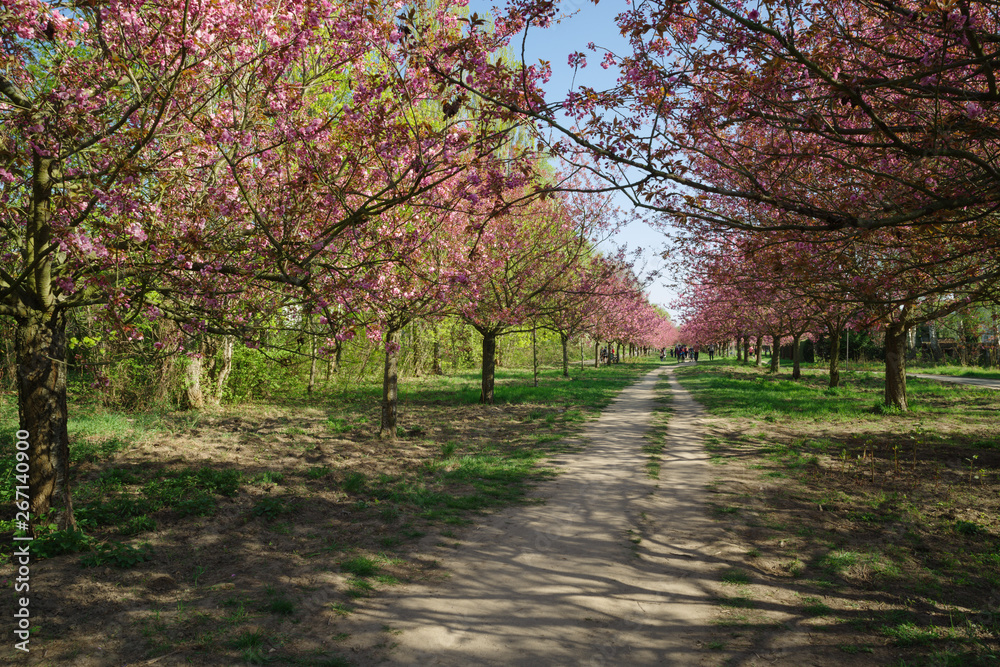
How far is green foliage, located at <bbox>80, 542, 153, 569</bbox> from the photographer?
15.3 feet

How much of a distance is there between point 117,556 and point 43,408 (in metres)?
1.62

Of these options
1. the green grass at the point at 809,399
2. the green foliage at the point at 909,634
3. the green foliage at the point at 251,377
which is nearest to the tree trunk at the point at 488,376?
the green foliage at the point at 251,377

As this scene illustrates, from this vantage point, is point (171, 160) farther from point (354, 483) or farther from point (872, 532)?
point (872, 532)

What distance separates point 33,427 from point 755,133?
9.58 meters

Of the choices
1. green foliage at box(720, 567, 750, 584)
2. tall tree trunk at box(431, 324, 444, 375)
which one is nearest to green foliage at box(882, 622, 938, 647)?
green foliage at box(720, 567, 750, 584)

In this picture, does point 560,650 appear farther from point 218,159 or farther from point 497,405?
point 497,405

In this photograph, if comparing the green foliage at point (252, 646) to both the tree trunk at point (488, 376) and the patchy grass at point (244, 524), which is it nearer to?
the patchy grass at point (244, 524)

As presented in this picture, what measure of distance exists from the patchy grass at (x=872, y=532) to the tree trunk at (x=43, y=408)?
6.18 metres

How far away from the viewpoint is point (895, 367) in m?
14.1

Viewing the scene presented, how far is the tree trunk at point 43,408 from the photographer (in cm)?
506

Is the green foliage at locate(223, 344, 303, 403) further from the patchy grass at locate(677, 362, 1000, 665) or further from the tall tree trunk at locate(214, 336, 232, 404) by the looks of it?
the patchy grass at locate(677, 362, 1000, 665)

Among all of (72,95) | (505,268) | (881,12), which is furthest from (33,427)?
(505,268)

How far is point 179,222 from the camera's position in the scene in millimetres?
5523

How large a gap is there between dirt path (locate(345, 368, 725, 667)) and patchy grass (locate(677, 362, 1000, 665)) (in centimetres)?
45
